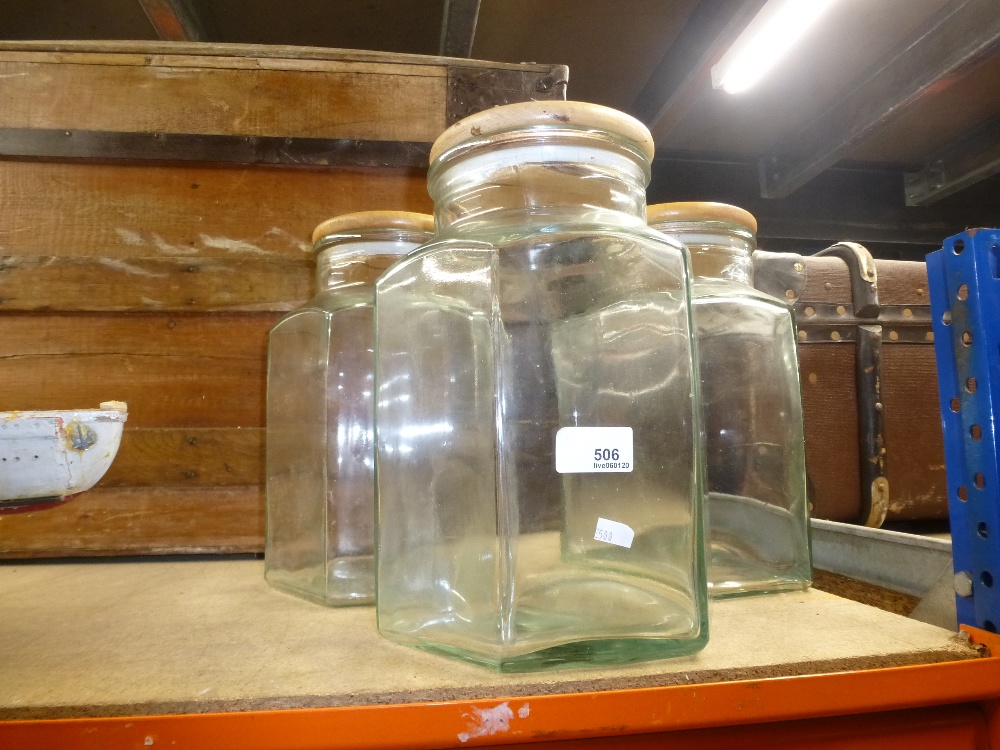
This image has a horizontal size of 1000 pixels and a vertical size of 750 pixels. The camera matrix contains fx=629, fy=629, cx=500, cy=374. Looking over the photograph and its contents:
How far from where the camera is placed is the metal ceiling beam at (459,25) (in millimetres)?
1688

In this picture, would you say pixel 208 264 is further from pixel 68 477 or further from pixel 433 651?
pixel 433 651

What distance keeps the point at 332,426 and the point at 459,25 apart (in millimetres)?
1538

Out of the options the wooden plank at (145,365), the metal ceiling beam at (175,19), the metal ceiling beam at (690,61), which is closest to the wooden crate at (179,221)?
the wooden plank at (145,365)

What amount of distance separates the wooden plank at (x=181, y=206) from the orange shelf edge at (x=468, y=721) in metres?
0.62

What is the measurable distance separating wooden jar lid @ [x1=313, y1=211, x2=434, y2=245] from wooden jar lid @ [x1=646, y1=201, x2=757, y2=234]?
0.76 ft

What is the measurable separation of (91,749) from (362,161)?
2.32ft

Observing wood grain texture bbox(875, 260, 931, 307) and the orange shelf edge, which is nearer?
the orange shelf edge

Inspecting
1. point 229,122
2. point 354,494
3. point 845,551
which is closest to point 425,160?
point 229,122

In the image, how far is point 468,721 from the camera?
34cm

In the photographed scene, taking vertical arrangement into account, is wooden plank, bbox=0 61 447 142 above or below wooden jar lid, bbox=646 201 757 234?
above

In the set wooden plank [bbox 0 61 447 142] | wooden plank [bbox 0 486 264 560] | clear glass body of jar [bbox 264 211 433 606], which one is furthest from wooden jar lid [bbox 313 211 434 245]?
wooden plank [bbox 0 486 264 560]

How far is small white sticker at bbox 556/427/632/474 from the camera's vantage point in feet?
1.34

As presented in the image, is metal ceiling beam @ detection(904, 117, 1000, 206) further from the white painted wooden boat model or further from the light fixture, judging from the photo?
the white painted wooden boat model

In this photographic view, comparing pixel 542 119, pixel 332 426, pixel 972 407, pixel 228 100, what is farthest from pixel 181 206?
pixel 972 407
